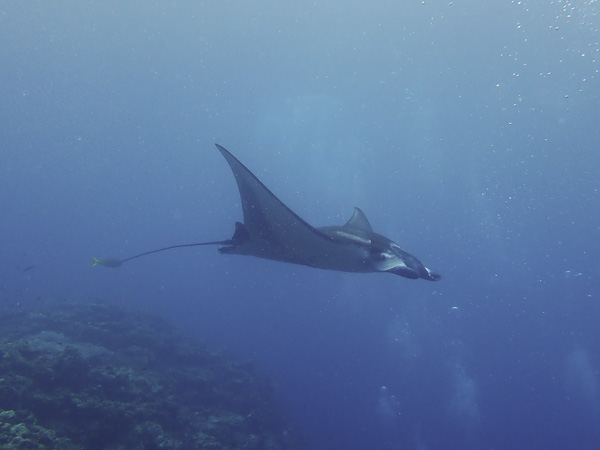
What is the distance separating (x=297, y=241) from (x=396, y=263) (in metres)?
1.23

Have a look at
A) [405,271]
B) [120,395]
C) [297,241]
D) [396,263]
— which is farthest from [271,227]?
[120,395]

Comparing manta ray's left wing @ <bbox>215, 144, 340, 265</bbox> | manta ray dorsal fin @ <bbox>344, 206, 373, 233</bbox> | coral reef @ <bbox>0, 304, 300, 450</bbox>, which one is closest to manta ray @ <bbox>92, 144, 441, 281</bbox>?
manta ray's left wing @ <bbox>215, 144, 340, 265</bbox>

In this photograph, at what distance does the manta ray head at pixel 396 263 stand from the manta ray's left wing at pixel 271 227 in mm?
598

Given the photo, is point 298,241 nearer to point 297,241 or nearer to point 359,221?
point 297,241

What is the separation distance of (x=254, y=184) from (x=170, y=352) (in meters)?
12.0

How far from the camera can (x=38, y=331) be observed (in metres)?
13.8

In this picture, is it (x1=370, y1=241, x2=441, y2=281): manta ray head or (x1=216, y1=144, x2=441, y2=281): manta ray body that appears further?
(x1=216, y1=144, x2=441, y2=281): manta ray body

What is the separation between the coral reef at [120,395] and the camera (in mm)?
6012

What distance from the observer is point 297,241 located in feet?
15.8

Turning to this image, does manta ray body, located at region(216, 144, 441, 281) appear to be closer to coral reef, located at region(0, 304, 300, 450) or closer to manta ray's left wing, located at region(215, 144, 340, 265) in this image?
manta ray's left wing, located at region(215, 144, 340, 265)

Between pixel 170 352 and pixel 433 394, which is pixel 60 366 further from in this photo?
pixel 433 394

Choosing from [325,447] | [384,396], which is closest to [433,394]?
[384,396]

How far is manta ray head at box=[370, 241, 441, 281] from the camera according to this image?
14.1 ft

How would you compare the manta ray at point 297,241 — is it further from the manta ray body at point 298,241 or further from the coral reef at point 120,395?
the coral reef at point 120,395
